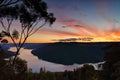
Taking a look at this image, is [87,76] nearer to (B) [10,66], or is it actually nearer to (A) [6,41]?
(B) [10,66]

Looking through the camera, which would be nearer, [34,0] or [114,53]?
[34,0]

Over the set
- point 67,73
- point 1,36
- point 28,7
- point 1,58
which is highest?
point 28,7

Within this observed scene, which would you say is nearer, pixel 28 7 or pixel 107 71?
pixel 28 7

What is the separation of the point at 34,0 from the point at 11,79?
8274 millimetres

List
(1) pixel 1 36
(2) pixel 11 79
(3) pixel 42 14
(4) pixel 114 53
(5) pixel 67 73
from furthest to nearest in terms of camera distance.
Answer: (5) pixel 67 73
(4) pixel 114 53
(1) pixel 1 36
(3) pixel 42 14
(2) pixel 11 79

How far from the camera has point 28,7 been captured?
32781 mm

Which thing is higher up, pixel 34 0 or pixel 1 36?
pixel 34 0

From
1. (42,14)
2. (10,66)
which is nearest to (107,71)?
(10,66)

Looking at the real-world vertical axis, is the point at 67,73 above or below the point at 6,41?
below

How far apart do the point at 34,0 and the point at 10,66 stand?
13652mm

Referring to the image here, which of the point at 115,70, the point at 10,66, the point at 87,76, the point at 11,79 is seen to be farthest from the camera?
the point at 87,76

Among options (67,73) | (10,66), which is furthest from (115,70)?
(67,73)

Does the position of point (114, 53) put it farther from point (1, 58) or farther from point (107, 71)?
point (1, 58)

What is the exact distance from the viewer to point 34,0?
32.0 m
